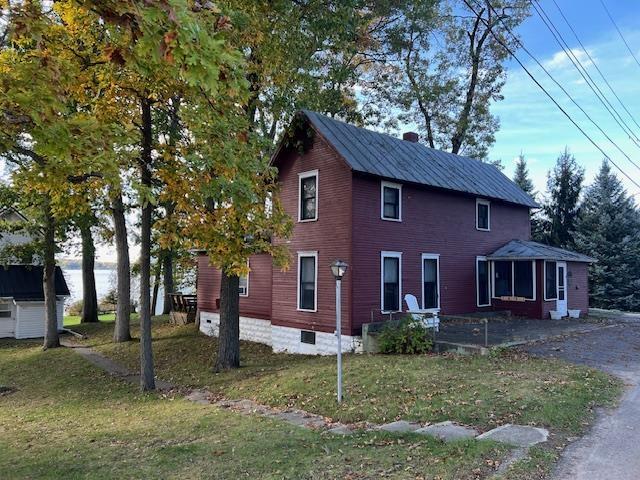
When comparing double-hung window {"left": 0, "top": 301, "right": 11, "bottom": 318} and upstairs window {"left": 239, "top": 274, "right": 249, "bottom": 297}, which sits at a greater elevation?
upstairs window {"left": 239, "top": 274, "right": 249, "bottom": 297}

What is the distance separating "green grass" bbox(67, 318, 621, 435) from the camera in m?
7.57

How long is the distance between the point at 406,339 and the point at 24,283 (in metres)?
20.9

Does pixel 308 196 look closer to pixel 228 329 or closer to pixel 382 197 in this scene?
pixel 382 197

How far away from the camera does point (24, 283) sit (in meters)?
25.1

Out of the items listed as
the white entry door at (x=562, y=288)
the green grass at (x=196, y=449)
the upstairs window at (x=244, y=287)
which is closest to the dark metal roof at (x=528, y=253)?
the white entry door at (x=562, y=288)

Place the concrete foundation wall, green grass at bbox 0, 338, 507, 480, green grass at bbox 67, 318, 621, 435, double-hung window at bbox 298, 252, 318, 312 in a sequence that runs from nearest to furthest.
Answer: green grass at bbox 0, 338, 507, 480, green grass at bbox 67, 318, 621, 435, the concrete foundation wall, double-hung window at bbox 298, 252, 318, 312

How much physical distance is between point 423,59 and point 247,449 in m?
24.0

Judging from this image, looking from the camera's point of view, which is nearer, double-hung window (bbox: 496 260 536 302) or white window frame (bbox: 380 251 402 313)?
white window frame (bbox: 380 251 402 313)

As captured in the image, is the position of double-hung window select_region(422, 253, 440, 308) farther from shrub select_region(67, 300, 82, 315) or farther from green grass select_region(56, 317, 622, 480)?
shrub select_region(67, 300, 82, 315)

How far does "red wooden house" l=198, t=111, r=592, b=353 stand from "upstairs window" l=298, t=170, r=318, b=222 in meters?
0.04

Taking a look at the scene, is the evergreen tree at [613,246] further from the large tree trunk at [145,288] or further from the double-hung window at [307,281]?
the large tree trunk at [145,288]

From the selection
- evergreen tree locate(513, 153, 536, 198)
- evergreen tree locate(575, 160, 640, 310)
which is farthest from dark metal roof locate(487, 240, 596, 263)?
evergreen tree locate(513, 153, 536, 198)

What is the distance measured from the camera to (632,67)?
15547 mm

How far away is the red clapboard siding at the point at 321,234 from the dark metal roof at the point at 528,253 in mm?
7659
